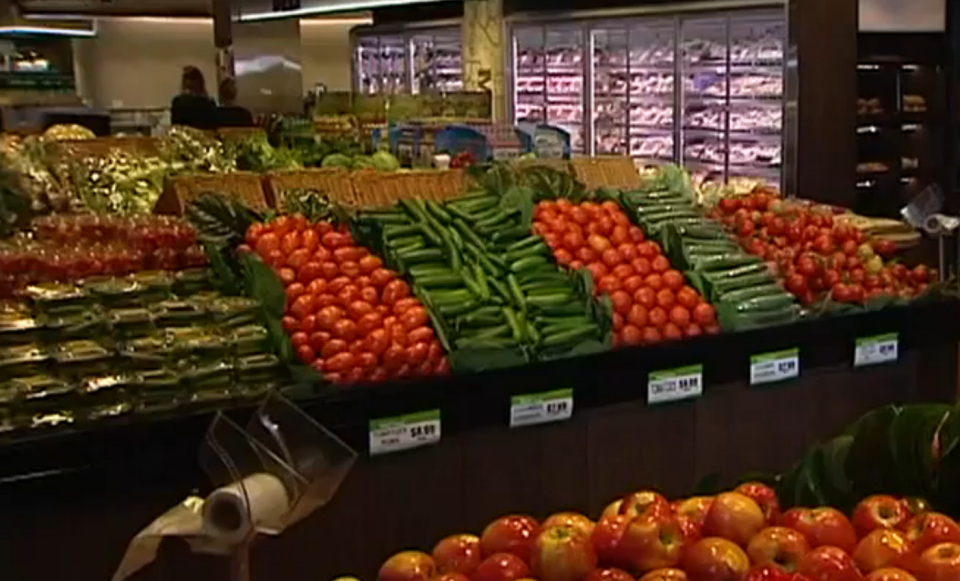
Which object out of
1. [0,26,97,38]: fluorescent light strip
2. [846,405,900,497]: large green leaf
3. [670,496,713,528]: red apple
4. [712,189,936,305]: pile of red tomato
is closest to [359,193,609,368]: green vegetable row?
[712,189,936,305]: pile of red tomato

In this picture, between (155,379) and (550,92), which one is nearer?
(155,379)

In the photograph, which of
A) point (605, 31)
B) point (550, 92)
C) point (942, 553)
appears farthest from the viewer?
point (550, 92)

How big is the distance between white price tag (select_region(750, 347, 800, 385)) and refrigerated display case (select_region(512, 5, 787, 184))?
3.38 metres

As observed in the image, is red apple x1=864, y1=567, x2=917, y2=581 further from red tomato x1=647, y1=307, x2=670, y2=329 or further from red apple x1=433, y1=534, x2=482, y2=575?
red tomato x1=647, y1=307, x2=670, y2=329

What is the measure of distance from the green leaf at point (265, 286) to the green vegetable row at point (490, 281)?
0.35m

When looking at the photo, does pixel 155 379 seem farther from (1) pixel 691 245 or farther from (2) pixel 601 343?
(1) pixel 691 245

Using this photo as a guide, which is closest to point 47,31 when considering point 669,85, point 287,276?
point 669,85

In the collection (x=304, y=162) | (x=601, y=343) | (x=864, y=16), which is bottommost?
(x=601, y=343)

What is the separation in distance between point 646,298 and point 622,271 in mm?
124

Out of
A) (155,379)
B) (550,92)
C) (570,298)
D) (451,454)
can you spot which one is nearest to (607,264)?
(570,298)

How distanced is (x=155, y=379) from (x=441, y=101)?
397 cm

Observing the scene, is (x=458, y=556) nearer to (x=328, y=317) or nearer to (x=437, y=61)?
(x=328, y=317)

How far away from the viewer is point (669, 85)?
7.95 meters

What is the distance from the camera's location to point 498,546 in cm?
173
